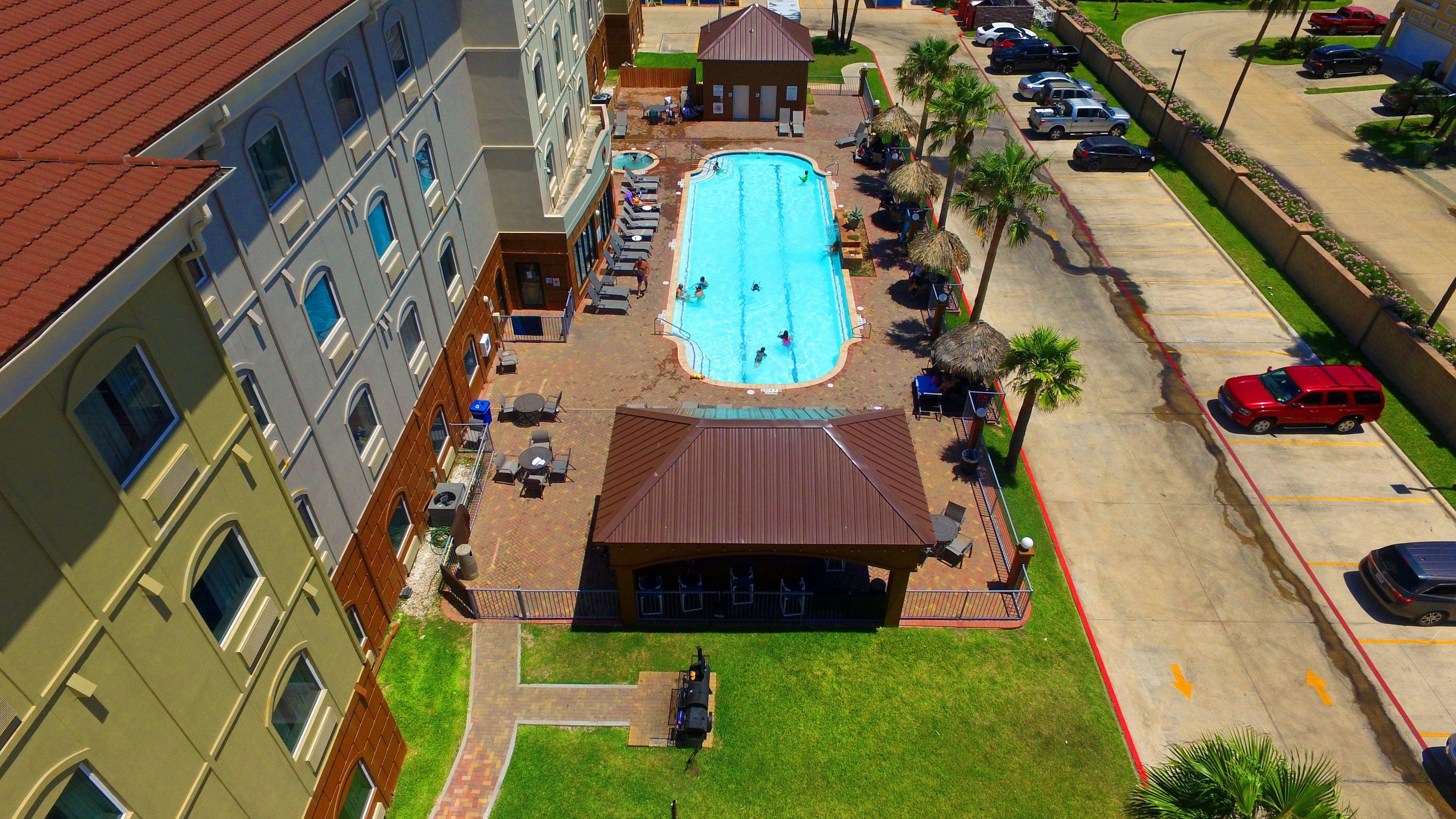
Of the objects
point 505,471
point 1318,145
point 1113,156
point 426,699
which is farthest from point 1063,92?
point 426,699

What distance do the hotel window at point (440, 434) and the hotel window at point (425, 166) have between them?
6786 millimetres

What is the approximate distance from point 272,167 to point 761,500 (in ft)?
42.5

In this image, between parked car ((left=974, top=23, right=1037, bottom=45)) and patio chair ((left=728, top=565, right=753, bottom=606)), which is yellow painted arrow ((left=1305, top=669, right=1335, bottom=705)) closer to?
patio chair ((left=728, top=565, right=753, bottom=606))

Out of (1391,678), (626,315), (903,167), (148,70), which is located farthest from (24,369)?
(903,167)

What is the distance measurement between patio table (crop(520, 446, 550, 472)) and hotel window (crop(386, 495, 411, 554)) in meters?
3.74

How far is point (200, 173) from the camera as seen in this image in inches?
412

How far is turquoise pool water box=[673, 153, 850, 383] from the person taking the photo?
1259 inches

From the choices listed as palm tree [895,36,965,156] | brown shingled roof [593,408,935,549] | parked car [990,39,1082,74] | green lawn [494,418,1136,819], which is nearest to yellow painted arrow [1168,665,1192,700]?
green lawn [494,418,1136,819]

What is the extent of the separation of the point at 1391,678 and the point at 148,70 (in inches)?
1174

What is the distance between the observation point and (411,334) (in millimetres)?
23141

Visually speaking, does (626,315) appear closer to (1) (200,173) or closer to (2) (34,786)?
(1) (200,173)

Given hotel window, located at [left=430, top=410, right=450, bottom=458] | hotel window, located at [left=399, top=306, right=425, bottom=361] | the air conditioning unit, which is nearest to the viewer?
hotel window, located at [left=399, top=306, right=425, bottom=361]

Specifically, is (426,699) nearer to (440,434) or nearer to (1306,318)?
(440,434)

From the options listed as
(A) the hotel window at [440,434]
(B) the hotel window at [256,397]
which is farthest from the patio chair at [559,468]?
(B) the hotel window at [256,397]
